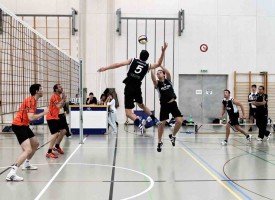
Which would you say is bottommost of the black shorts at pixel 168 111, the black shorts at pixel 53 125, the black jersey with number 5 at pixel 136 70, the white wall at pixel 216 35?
the black shorts at pixel 53 125

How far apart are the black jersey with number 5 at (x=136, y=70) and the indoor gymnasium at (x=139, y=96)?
2 centimetres

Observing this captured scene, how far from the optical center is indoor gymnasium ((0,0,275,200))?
6340 millimetres

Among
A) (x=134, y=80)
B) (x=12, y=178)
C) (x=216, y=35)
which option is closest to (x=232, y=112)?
(x=134, y=80)

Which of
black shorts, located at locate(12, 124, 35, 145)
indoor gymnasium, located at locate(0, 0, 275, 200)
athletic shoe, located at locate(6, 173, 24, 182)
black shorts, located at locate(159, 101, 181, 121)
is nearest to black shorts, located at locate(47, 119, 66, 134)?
indoor gymnasium, located at locate(0, 0, 275, 200)

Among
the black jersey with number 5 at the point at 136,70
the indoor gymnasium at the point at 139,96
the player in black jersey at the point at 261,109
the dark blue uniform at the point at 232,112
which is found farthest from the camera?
the player in black jersey at the point at 261,109

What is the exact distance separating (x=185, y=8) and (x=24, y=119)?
14.1 meters

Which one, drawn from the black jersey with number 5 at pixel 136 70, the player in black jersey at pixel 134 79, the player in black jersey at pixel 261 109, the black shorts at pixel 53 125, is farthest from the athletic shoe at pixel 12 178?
the player in black jersey at pixel 261 109

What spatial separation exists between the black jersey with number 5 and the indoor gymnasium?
0.02 meters

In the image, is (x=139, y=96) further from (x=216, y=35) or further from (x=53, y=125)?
(x=216, y=35)

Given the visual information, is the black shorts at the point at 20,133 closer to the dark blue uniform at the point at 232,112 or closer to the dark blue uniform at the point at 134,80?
the dark blue uniform at the point at 134,80

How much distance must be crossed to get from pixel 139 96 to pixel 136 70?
0.59 m

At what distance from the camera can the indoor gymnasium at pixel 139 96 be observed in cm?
634

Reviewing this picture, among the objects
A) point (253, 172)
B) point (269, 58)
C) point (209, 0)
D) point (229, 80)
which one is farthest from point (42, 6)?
Result: point (253, 172)

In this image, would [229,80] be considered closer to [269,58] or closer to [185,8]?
[269,58]
